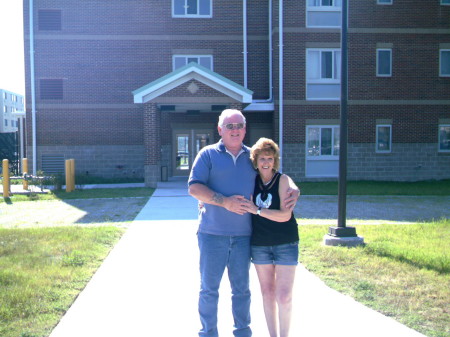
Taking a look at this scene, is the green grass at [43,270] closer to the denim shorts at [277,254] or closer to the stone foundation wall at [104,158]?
the denim shorts at [277,254]

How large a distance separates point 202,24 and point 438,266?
19.0m

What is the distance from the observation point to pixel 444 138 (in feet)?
78.3

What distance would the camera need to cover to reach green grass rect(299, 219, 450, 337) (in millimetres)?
5330

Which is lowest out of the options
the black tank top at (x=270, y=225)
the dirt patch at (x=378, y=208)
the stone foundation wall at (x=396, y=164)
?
the dirt patch at (x=378, y=208)

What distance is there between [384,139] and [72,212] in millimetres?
15260

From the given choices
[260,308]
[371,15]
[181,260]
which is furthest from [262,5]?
[260,308]

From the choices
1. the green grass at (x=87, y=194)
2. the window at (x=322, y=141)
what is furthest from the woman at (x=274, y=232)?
the window at (x=322, y=141)

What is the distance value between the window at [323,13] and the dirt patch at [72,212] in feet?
38.7

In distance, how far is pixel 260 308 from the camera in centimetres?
573

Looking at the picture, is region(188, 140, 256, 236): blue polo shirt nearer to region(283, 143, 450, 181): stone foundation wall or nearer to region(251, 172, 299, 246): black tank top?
region(251, 172, 299, 246): black tank top

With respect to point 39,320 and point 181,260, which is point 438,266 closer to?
point 181,260

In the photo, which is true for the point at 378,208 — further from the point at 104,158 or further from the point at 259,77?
the point at 104,158

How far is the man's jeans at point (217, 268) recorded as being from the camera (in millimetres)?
4301

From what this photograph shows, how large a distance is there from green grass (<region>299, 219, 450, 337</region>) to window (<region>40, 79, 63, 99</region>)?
1725 cm
